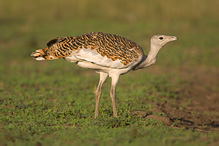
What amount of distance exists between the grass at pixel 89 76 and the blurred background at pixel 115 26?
0.03m

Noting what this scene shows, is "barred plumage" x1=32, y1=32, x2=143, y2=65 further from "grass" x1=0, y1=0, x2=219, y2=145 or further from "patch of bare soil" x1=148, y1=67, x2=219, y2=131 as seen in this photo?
"patch of bare soil" x1=148, y1=67, x2=219, y2=131

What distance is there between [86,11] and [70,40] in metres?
9.80

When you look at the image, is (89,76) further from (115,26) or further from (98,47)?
(115,26)

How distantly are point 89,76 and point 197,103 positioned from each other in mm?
2968

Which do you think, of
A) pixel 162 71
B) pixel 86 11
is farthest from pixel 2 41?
pixel 162 71

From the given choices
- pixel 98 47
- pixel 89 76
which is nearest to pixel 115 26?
pixel 89 76

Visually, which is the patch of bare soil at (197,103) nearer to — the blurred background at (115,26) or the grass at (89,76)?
the grass at (89,76)

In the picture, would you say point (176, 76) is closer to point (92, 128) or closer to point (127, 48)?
Result: point (127, 48)

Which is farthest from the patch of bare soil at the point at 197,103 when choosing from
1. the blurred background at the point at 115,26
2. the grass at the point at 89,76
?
the blurred background at the point at 115,26

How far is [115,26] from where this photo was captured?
1386 cm

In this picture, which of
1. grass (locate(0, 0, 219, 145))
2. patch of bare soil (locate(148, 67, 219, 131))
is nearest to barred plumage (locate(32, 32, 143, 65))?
Answer: grass (locate(0, 0, 219, 145))

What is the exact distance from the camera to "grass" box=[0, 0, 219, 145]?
16.5 feet

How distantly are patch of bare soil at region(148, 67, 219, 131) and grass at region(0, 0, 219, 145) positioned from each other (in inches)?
11.7

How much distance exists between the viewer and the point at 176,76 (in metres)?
9.77
